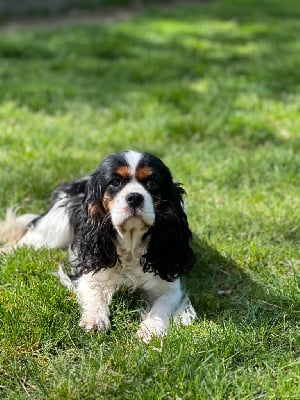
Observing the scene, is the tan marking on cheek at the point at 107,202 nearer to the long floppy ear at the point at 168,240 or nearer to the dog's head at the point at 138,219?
the dog's head at the point at 138,219

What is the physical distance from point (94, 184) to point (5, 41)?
23.7 ft

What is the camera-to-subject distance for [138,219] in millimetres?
3752

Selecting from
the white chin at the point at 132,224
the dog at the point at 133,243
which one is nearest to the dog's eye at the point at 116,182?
the dog at the point at 133,243

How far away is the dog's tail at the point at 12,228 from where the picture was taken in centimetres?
499

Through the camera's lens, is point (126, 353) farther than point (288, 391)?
Yes

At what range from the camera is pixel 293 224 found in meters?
5.13

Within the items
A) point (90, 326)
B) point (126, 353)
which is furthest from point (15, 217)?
point (126, 353)

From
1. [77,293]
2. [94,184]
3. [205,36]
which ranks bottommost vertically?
[205,36]

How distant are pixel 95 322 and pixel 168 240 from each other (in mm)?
660

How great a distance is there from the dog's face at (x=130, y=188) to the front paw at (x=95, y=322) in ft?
1.59

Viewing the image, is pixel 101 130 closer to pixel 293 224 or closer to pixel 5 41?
pixel 293 224

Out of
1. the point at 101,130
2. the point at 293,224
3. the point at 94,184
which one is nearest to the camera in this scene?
the point at 94,184

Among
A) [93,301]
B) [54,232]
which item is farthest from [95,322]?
[54,232]

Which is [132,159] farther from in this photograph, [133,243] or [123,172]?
[133,243]
